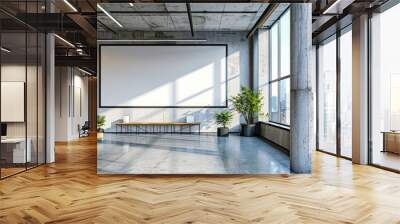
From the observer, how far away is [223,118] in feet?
44.2

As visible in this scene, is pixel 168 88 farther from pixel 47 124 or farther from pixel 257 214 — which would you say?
pixel 257 214

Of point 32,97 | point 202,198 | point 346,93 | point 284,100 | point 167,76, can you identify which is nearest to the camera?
point 202,198

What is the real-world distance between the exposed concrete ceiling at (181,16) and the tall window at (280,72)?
895mm

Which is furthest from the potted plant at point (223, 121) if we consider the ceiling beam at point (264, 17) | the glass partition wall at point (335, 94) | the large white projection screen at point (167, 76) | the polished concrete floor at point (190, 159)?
the glass partition wall at point (335, 94)

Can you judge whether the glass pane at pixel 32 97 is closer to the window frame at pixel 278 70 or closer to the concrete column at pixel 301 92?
the concrete column at pixel 301 92

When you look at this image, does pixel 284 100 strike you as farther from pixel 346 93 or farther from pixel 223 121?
pixel 223 121

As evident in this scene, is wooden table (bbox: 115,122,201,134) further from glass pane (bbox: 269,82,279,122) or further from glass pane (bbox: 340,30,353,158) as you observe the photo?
glass pane (bbox: 340,30,353,158)

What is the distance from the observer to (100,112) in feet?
46.2

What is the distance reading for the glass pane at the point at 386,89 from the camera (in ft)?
21.5

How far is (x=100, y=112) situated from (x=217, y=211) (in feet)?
36.0

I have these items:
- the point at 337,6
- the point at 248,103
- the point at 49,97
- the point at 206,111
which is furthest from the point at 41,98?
the point at 206,111

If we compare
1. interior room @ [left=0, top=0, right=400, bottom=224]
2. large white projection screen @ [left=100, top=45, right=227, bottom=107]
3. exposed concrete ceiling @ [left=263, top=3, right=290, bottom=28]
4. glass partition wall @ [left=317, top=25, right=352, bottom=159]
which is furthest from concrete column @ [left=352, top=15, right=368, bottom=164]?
large white projection screen @ [left=100, top=45, right=227, bottom=107]

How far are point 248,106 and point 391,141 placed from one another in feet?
20.6

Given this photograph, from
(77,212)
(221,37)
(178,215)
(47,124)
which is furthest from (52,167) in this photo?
(221,37)
